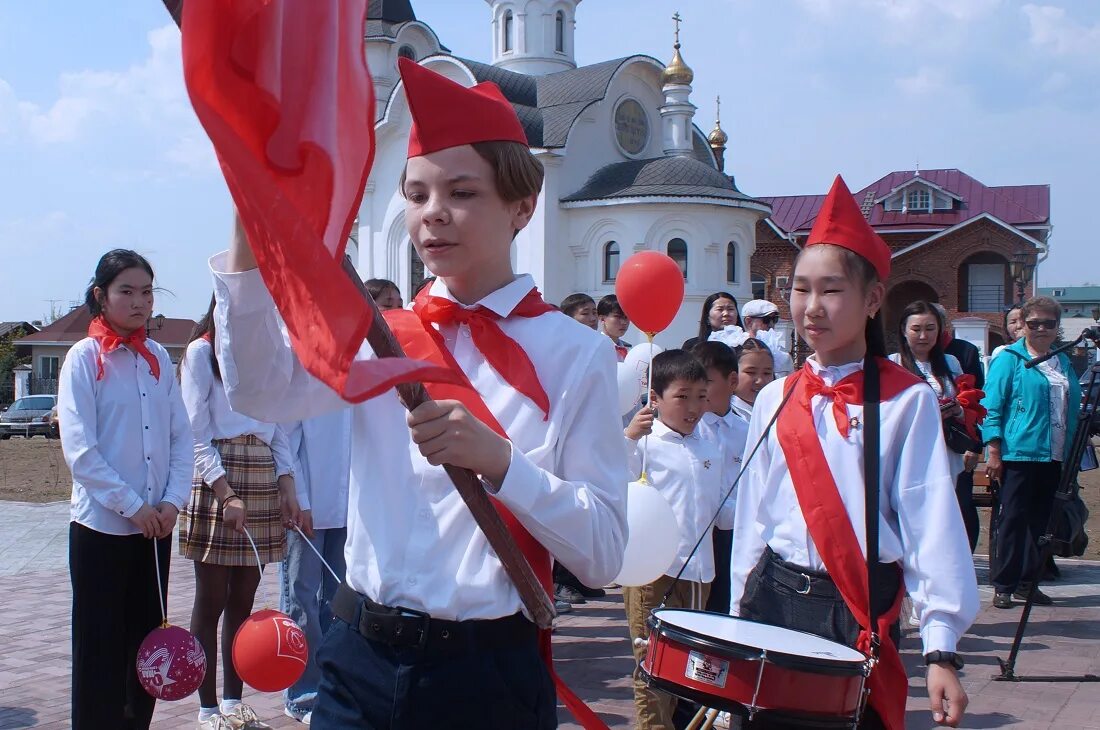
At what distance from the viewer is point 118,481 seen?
14.4 ft

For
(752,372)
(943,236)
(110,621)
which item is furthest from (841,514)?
(943,236)

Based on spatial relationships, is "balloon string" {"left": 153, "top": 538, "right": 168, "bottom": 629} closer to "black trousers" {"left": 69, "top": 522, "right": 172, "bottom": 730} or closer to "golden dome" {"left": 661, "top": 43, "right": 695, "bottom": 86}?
"black trousers" {"left": 69, "top": 522, "right": 172, "bottom": 730}

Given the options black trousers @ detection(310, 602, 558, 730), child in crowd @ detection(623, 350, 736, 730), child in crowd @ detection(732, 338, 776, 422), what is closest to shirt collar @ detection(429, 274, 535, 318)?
black trousers @ detection(310, 602, 558, 730)

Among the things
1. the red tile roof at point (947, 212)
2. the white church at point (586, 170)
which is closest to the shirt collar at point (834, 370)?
the white church at point (586, 170)

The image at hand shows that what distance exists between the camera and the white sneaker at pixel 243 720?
5.07 meters

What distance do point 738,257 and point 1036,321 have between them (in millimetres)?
30478

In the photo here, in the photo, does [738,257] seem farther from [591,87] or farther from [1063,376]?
[1063,376]

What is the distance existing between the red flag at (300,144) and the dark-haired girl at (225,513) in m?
3.55

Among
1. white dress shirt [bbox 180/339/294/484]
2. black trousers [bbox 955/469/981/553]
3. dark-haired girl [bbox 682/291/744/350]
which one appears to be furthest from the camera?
dark-haired girl [bbox 682/291/744/350]

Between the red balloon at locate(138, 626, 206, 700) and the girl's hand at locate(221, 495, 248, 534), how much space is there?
2.64ft

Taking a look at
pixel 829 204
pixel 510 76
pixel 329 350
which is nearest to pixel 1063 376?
pixel 829 204

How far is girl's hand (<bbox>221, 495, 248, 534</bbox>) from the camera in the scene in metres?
5.03

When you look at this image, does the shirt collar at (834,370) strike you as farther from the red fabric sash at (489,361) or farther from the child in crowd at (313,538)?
the child in crowd at (313,538)

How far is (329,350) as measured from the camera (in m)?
1.52
